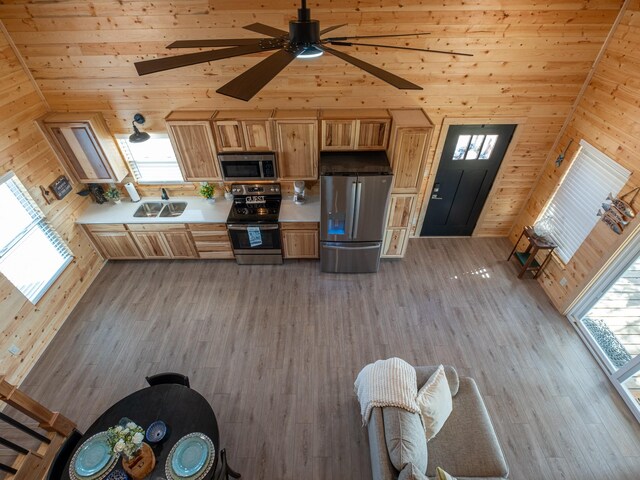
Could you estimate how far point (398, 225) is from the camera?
4637 mm

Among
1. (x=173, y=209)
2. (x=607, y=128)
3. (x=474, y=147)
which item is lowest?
(x=173, y=209)

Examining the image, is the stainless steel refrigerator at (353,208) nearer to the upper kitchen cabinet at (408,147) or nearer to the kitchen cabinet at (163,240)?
the upper kitchen cabinet at (408,147)

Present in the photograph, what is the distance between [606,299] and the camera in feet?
12.6

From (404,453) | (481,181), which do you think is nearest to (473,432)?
(404,453)

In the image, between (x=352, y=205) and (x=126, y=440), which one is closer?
(x=126, y=440)

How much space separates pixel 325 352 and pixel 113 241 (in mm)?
3563

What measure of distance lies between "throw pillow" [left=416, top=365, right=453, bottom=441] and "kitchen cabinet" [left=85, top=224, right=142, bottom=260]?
444 cm

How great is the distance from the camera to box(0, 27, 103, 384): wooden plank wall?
353 centimetres

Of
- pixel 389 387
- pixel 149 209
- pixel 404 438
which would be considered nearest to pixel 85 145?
pixel 149 209

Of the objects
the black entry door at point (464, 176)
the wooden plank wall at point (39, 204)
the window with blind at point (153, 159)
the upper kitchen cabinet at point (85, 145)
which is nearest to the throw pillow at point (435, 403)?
the black entry door at point (464, 176)

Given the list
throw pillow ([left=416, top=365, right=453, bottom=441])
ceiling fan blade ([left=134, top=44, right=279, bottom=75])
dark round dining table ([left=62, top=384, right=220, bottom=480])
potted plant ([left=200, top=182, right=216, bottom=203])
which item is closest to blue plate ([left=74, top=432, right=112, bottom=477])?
dark round dining table ([left=62, top=384, right=220, bottom=480])

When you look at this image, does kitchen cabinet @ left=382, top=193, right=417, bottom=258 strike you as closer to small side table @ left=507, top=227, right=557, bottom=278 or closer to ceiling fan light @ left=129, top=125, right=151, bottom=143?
small side table @ left=507, top=227, right=557, bottom=278

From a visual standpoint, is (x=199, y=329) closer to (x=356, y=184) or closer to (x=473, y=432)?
(x=356, y=184)

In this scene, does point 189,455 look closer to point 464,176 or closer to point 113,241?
point 113,241
